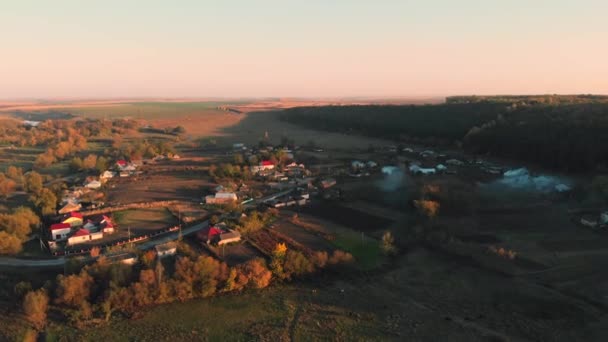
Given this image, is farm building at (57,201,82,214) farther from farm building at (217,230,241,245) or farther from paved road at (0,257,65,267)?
farm building at (217,230,241,245)

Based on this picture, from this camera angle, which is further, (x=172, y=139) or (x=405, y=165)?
(x=172, y=139)

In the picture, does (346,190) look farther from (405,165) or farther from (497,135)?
(497,135)

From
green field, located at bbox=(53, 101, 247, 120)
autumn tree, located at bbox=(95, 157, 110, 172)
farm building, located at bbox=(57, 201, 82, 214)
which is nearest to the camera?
farm building, located at bbox=(57, 201, 82, 214)

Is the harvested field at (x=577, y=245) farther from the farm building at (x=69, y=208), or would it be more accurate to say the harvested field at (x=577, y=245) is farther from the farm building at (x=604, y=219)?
the farm building at (x=69, y=208)

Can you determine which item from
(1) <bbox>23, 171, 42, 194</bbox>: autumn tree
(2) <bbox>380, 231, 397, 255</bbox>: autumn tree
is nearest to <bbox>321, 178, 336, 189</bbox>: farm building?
(2) <bbox>380, 231, 397, 255</bbox>: autumn tree

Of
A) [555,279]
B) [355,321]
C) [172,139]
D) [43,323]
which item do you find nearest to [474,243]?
[555,279]

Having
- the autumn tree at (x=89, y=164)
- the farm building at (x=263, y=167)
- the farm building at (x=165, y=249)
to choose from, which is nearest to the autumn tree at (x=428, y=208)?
the farm building at (x=165, y=249)

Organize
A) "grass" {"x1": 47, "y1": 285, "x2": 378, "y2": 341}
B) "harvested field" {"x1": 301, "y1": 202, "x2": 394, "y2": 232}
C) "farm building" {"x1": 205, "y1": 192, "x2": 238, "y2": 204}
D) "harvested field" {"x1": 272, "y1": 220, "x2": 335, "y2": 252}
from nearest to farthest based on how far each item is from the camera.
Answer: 1. "grass" {"x1": 47, "y1": 285, "x2": 378, "y2": 341}
2. "harvested field" {"x1": 272, "y1": 220, "x2": 335, "y2": 252}
3. "harvested field" {"x1": 301, "y1": 202, "x2": 394, "y2": 232}
4. "farm building" {"x1": 205, "y1": 192, "x2": 238, "y2": 204}
